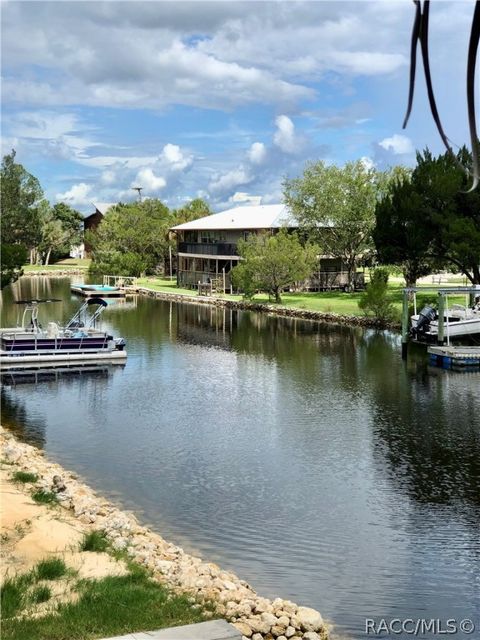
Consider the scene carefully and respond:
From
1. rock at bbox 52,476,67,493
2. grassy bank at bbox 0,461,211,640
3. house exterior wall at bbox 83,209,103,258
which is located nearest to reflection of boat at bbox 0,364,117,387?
rock at bbox 52,476,67,493

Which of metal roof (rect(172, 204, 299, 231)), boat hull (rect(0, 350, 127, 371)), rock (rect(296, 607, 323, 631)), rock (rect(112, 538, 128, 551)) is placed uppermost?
metal roof (rect(172, 204, 299, 231))

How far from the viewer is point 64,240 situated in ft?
348

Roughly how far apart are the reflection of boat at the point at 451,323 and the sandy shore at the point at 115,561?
24.0 meters

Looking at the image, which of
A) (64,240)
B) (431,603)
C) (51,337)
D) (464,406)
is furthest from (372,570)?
(64,240)

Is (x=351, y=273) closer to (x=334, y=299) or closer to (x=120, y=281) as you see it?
(x=334, y=299)

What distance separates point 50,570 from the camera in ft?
32.6

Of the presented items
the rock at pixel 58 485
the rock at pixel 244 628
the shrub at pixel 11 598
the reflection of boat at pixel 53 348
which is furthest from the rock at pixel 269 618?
the reflection of boat at pixel 53 348

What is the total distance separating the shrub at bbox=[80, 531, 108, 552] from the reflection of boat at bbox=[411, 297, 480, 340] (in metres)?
26.3

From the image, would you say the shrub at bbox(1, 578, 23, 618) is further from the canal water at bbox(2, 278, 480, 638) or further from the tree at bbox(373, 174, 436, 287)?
the tree at bbox(373, 174, 436, 287)

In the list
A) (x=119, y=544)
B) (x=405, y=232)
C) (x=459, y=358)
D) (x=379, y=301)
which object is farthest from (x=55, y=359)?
(x=405, y=232)

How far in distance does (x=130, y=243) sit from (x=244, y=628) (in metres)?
75.7

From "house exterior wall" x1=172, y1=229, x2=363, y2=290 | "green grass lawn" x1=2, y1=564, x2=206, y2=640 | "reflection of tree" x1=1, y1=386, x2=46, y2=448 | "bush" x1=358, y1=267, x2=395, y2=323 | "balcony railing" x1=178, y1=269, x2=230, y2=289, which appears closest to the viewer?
"green grass lawn" x1=2, y1=564, x2=206, y2=640

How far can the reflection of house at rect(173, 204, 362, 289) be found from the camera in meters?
64.1

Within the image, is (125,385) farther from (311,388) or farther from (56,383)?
(311,388)
